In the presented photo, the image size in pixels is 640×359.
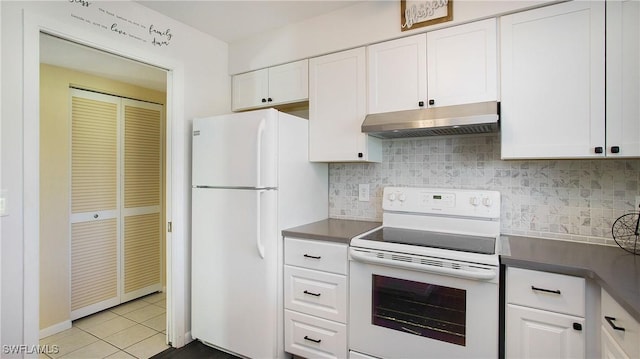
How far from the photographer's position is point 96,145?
9.54 ft

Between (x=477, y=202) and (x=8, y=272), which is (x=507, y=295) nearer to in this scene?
(x=477, y=202)

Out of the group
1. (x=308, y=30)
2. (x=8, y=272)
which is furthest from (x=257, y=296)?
(x=308, y=30)

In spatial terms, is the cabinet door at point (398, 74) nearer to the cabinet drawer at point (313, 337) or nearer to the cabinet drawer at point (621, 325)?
the cabinet drawer at point (621, 325)

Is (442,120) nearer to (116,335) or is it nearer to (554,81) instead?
(554,81)

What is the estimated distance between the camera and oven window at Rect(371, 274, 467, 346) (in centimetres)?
158

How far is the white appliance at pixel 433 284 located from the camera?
4.96 feet

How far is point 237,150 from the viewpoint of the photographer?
2.09 m

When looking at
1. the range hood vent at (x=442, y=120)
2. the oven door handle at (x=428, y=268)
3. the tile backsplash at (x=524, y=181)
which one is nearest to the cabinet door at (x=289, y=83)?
the range hood vent at (x=442, y=120)

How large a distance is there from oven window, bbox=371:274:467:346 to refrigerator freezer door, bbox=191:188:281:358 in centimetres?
70

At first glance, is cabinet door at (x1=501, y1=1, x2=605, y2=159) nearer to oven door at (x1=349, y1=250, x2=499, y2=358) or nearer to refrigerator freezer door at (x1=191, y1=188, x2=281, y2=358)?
oven door at (x1=349, y1=250, x2=499, y2=358)

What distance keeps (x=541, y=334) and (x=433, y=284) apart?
1.59 ft

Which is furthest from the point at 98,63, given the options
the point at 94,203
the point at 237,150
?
the point at 237,150

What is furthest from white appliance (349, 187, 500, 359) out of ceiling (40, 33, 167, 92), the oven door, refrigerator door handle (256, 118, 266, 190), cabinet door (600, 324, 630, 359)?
ceiling (40, 33, 167, 92)

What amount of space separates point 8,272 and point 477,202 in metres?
2.54
